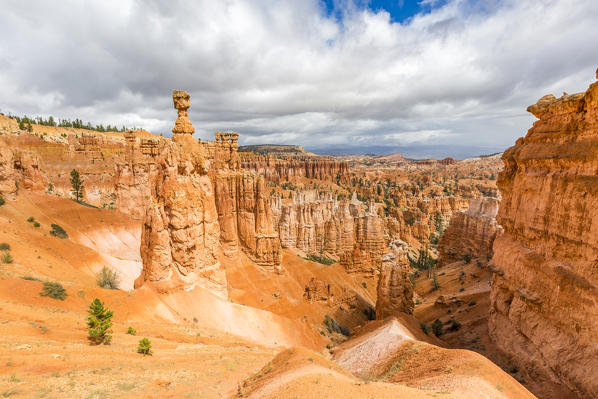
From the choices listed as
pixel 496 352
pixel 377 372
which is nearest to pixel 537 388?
pixel 496 352

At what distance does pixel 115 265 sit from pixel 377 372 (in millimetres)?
26365

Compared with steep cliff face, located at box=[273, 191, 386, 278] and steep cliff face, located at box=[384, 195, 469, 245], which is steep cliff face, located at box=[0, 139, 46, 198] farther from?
steep cliff face, located at box=[384, 195, 469, 245]

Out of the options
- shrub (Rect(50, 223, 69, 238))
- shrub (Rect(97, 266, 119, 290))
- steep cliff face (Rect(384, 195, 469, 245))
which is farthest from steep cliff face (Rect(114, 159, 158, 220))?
steep cliff face (Rect(384, 195, 469, 245))

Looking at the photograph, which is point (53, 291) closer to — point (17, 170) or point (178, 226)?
point (178, 226)

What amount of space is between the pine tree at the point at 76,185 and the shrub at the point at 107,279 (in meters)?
25.2

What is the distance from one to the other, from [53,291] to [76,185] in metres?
36.7

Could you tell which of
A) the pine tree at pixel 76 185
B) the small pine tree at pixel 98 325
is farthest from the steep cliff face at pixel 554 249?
the pine tree at pixel 76 185

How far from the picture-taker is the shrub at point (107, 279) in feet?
73.9

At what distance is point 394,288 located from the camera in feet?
80.8

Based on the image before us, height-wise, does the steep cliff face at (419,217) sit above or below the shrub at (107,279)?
below

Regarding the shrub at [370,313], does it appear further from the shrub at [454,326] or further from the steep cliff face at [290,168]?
the steep cliff face at [290,168]

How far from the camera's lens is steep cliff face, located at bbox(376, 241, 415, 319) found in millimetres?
24547

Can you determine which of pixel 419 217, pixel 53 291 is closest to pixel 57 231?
pixel 53 291

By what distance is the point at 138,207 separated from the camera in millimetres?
40031
